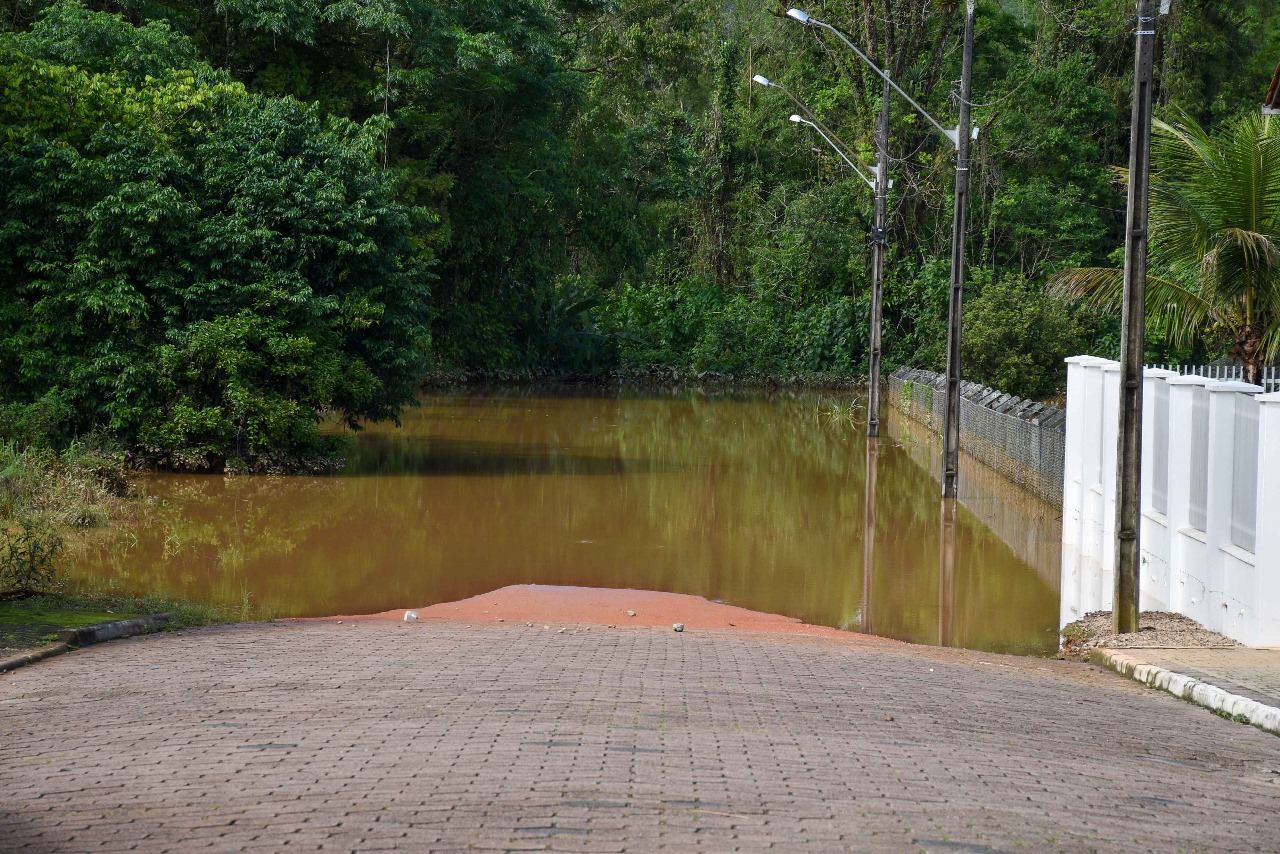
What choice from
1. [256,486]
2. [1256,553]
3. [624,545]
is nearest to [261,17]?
[256,486]

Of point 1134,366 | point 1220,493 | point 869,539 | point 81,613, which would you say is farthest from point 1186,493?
point 81,613

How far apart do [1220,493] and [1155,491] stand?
2703 millimetres

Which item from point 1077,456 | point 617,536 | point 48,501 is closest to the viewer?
point 48,501

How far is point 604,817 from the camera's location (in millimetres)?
5844

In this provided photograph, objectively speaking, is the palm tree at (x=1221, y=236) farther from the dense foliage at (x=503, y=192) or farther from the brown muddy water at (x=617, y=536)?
the dense foliage at (x=503, y=192)

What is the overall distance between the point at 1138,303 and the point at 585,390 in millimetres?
38754

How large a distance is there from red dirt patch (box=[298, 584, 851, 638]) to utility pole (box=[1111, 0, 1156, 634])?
9.13ft

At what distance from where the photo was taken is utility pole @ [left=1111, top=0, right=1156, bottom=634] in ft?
41.8

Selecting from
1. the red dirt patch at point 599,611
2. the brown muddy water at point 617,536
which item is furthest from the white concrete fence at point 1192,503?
the red dirt patch at point 599,611

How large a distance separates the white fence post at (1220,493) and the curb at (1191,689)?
55.5 inches

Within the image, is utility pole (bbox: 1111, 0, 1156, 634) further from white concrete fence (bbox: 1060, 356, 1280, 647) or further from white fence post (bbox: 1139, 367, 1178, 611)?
white fence post (bbox: 1139, 367, 1178, 611)

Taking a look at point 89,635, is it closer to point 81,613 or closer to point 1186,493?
point 81,613

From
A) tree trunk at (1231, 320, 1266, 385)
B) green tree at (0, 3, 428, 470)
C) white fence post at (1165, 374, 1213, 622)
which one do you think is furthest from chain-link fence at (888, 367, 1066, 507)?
green tree at (0, 3, 428, 470)

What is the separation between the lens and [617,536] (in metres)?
20.1
